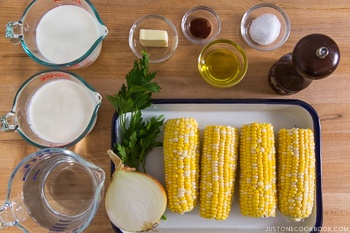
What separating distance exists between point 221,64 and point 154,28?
207mm

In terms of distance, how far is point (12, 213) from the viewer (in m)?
0.83

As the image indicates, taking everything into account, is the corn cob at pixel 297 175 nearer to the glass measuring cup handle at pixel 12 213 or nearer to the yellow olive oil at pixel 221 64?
the yellow olive oil at pixel 221 64

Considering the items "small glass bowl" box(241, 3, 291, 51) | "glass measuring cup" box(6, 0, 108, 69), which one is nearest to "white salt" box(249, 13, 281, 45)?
"small glass bowl" box(241, 3, 291, 51)

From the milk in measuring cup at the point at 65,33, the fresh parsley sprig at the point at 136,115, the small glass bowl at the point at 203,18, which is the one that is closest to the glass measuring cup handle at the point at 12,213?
the fresh parsley sprig at the point at 136,115

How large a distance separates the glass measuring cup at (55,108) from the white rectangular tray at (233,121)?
0.28 ft

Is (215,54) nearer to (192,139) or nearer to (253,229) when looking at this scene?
(192,139)

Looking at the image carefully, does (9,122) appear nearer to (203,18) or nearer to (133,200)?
(133,200)

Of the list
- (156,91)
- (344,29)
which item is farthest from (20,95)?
(344,29)

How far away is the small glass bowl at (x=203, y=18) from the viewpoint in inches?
39.1

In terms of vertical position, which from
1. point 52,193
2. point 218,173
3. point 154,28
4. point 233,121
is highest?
point 154,28

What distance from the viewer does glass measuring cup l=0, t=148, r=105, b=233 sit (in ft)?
2.76

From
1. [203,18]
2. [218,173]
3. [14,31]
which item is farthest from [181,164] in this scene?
[14,31]

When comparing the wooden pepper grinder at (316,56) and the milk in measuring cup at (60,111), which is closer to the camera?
the wooden pepper grinder at (316,56)

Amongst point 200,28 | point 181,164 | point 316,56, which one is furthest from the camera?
point 200,28
